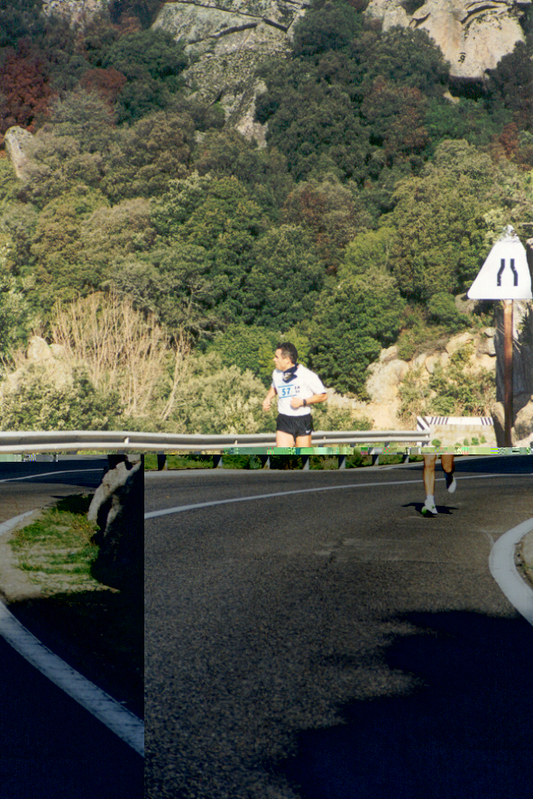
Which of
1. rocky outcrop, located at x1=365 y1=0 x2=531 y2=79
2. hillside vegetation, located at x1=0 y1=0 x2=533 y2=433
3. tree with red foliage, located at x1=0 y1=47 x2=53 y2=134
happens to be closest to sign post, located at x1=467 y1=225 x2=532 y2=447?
hillside vegetation, located at x1=0 y1=0 x2=533 y2=433

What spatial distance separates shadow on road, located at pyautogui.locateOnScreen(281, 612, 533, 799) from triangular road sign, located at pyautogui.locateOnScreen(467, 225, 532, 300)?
4.88 metres

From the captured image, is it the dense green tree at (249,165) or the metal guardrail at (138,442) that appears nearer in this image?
the metal guardrail at (138,442)

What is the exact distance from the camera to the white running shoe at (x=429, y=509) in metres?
1.11

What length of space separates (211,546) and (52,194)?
615 cm

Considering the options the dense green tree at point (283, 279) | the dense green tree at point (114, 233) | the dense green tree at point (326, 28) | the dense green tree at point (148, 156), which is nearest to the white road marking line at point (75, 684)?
the dense green tree at point (283, 279)

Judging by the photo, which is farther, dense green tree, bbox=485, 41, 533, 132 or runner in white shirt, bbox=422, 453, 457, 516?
dense green tree, bbox=485, 41, 533, 132

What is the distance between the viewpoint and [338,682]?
0.97m

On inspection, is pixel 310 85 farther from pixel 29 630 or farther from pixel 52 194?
pixel 29 630

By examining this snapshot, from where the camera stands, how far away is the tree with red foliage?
6.38m

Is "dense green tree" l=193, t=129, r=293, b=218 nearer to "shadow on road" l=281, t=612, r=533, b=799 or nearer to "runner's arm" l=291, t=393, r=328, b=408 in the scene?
"runner's arm" l=291, t=393, r=328, b=408

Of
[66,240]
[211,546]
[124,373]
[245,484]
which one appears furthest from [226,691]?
[66,240]

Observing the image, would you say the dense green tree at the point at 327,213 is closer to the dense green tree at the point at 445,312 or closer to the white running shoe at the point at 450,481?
the dense green tree at the point at 445,312

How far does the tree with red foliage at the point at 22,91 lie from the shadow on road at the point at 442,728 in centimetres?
657

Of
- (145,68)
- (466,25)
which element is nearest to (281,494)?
(145,68)
